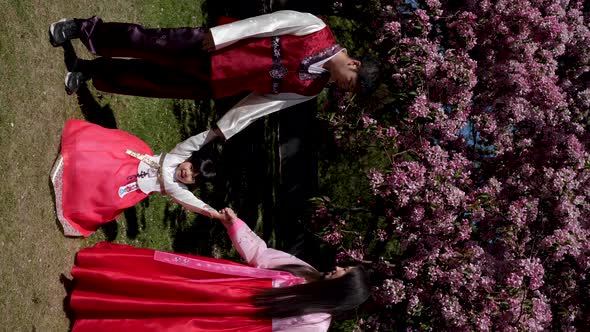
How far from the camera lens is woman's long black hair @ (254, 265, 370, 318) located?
12.0 feet

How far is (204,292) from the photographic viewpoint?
400 cm

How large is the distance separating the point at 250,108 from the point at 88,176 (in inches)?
52.0

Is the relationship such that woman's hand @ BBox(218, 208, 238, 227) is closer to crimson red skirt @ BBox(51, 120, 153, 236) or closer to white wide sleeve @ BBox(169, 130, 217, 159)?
white wide sleeve @ BBox(169, 130, 217, 159)

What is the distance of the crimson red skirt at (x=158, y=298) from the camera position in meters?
3.95

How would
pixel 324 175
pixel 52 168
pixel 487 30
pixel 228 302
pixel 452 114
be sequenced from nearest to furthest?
pixel 228 302
pixel 52 168
pixel 452 114
pixel 487 30
pixel 324 175

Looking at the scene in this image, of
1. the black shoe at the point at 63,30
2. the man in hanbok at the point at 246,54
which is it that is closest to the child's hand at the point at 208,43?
the man in hanbok at the point at 246,54

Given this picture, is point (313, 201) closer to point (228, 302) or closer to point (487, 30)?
point (487, 30)

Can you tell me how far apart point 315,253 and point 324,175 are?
1.20m

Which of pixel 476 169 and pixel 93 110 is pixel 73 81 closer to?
pixel 93 110

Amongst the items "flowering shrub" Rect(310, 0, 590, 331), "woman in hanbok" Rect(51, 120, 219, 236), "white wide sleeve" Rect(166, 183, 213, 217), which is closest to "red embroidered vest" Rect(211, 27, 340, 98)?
"woman in hanbok" Rect(51, 120, 219, 236)

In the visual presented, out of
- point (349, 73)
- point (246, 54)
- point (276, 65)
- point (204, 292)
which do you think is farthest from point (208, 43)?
point (204, 292)

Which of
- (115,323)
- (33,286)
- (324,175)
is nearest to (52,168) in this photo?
(33,286)

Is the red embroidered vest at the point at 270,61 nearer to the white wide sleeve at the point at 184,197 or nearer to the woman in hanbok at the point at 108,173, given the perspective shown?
the woman in hanbok at the point at 108,173

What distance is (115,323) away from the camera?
159 inches
